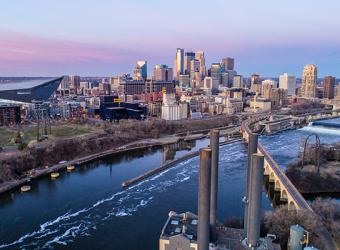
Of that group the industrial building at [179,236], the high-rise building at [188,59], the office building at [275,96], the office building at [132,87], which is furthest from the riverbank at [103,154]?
the high-rise building at [188,59]

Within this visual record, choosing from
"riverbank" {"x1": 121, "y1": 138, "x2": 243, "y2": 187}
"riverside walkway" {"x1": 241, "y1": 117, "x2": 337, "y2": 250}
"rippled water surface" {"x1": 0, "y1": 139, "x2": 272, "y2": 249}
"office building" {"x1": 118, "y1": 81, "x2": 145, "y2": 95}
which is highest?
"office building" {"x1": 118, "y1": 81, "x2": 145, "y2": 95}

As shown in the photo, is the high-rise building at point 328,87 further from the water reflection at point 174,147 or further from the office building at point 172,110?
the water reflection at point 174,147

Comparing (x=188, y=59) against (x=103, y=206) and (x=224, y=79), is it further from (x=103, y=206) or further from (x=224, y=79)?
(x=103, y=206)

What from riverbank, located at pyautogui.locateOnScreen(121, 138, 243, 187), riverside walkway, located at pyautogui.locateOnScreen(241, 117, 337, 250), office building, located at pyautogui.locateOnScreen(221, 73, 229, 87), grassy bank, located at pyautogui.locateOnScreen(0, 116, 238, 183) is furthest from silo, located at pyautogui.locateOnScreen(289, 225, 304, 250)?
office building, located at pyautogui.locateOnScreen(221, 73, 229, 87)

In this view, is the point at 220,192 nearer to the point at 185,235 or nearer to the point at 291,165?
the point at 291,165

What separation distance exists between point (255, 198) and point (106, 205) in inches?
203

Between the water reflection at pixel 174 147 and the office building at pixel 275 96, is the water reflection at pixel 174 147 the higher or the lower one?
the lower one

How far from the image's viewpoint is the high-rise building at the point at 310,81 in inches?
1631

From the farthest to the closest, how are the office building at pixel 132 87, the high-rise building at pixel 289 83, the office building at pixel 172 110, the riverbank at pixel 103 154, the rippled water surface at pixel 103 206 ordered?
1. the high-rise building at pixel 289 83
2. the office building at pixel 132 87
3. the office building at pixel 172 110
4. the riverbank at pixel 103 154
5. the rippled water surface at pixel 103 206

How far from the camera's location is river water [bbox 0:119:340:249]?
6.70m

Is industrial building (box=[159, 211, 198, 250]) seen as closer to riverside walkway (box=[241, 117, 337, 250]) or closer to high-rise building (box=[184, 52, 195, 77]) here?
riverside walkway (box=[241, 117, 337, 250])

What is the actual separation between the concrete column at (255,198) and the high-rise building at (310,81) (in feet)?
138

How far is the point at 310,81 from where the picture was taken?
4181 centimetres

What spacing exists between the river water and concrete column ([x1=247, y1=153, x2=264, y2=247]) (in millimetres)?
2568
